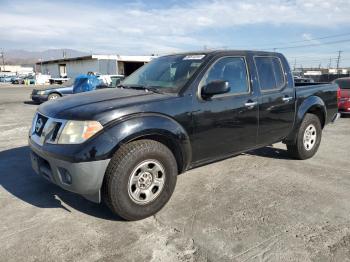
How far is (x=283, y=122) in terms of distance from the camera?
5047 mm

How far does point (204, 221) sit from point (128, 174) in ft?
3.15

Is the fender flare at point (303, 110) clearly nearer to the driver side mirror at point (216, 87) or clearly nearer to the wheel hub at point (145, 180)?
the driver side mirror at point (216, 87)

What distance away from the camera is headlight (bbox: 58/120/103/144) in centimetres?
319

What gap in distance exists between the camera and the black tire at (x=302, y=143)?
546cm

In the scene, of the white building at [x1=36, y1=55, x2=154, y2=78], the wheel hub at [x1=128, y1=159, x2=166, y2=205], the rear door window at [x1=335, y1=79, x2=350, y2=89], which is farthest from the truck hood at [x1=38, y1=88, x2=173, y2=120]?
the white building at [x1=36, y1=55, x2=154, y2=78]

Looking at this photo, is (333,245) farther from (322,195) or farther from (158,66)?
(158,66)

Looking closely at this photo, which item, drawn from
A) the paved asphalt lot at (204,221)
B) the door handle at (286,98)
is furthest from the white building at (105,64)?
the paved asphalt lot at (204,221)

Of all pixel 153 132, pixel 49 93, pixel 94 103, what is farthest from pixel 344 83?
pixel 49 93

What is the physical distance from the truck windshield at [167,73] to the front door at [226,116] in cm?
24

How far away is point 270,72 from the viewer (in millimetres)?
4949

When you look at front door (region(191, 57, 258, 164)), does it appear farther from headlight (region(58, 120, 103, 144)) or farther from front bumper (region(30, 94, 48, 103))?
front bumper (region(30, 94, 48, 103))

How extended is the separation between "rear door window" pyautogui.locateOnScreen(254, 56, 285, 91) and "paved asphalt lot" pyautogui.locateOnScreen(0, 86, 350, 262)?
1.35 m

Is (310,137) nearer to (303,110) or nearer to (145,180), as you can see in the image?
(303,110)

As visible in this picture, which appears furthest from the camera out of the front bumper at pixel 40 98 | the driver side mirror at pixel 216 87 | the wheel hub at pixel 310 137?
the front bumper at pixel 40 98
